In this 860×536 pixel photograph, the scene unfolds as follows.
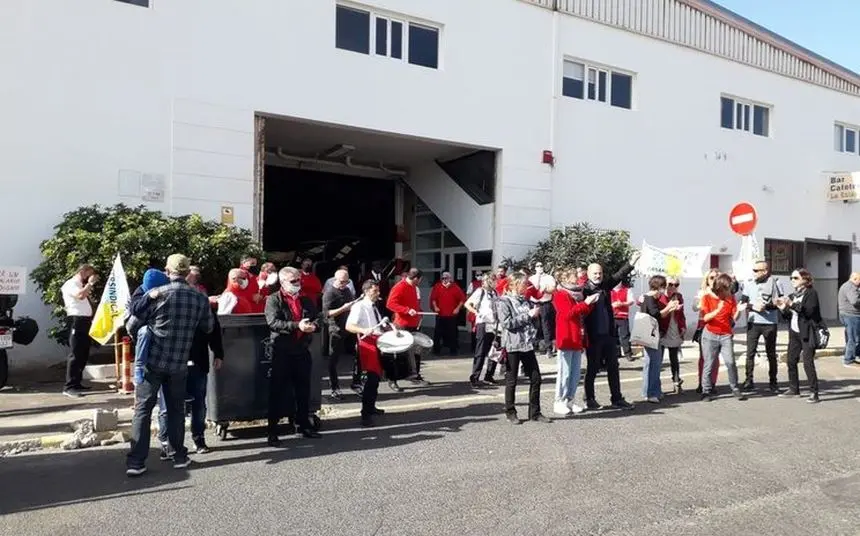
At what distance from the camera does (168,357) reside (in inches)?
230

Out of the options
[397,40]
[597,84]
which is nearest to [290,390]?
[397,40]

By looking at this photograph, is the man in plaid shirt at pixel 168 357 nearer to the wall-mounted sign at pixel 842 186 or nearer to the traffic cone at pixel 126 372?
the traffic cone at pixel 126 372

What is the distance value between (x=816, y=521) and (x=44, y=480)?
5890 mm

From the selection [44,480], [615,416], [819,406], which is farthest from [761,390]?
[44,480]

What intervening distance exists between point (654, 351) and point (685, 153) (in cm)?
1140

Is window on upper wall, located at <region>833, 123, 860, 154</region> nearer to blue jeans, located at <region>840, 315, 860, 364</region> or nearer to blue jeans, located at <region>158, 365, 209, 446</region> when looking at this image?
blue jeans, located at <region>840, 315, 860, 364</region>

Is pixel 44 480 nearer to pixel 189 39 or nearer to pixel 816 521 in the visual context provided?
pixel 816 521

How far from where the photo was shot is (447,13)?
49.1 feet

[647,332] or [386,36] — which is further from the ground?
[386,36]

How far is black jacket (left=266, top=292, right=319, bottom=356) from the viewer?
21.7 feet

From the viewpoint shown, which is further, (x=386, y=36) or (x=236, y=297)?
(x=386, y=36)

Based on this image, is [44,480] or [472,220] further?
[472,220]

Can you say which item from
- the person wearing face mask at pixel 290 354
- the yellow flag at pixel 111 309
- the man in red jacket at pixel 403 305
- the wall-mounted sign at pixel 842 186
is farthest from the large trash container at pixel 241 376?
the wall-mounted sign at pixel 842 186

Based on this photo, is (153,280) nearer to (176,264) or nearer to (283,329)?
(176,264)
